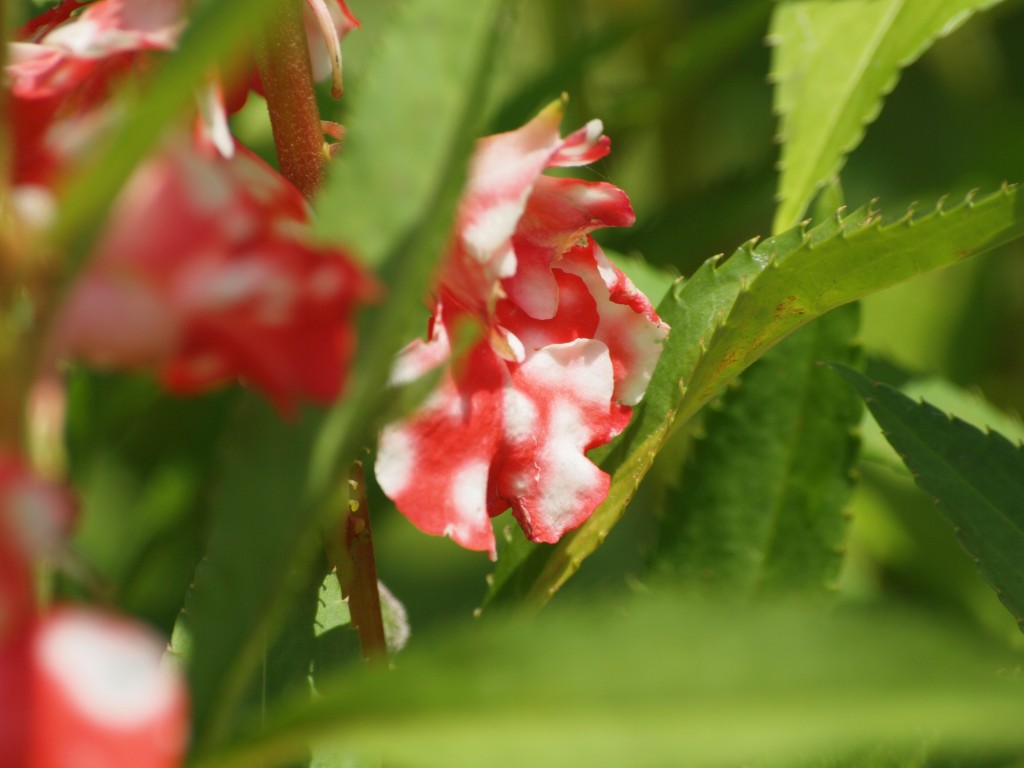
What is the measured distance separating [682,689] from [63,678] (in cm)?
12

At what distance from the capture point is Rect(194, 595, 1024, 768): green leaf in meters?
0.26

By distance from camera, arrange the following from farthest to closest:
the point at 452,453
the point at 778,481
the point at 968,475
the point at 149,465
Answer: the point at 149,465 → the point at 778,481 → the point at 968,475 → the point at 452,453

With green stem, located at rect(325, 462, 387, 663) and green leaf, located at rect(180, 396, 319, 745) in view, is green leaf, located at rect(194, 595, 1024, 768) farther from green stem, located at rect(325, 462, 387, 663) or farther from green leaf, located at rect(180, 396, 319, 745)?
green stem, located at rect(325, 462, 387, 663)

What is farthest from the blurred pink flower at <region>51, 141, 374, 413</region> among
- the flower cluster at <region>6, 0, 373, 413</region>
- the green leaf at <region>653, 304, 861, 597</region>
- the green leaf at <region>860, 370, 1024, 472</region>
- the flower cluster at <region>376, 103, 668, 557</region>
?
the green leaf at <region>860, 370, 1024, 472</region>

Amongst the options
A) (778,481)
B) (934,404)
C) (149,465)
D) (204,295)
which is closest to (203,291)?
(204,295)

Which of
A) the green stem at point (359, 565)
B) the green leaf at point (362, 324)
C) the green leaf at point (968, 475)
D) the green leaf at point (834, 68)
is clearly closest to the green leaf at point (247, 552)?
the green leaf at point (362, 324)

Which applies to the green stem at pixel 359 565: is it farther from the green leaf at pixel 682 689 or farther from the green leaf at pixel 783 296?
the green leaf at pixel 682 689

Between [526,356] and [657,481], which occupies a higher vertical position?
[526,356]

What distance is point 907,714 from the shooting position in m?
0.26

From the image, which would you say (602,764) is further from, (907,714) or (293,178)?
(293,178)

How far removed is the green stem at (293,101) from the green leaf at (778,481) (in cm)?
27

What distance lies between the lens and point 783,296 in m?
0.50

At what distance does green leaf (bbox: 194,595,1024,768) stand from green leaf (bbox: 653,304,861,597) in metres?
0.37

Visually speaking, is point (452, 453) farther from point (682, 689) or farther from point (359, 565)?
point (682, 689)
